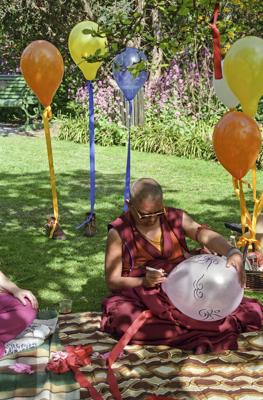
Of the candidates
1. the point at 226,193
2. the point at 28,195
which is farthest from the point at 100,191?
the point at 226,193

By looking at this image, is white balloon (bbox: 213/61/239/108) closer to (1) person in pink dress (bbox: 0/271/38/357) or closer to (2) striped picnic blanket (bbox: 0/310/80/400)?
(1) person in pink dress (bbox: 0/271/38/357)

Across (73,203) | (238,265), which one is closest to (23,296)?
(238,265)

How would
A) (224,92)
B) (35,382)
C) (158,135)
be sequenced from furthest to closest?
1. (158,135)
2. (224,92)
3. (35,382)

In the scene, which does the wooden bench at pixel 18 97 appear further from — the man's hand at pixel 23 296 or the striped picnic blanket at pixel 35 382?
the striped picnic blanket at pixel 35 382

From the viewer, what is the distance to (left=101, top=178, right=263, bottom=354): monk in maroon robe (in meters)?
3.88

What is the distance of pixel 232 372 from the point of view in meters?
3.58

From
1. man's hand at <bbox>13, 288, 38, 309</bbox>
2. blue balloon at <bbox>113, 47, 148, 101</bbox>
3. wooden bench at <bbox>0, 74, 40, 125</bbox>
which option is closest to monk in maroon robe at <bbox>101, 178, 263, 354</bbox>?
man's hand at <bbox>13, 288, 38, 309</bbox>

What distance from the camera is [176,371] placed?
11.7ft

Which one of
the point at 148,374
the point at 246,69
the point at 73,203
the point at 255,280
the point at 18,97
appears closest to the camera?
the point at 148,374

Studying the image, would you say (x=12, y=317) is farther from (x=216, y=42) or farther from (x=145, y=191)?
(x=216, y=42)

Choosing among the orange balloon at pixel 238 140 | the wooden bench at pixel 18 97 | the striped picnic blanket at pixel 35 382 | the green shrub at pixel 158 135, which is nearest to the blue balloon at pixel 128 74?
the orange balloon at pixel 238 140

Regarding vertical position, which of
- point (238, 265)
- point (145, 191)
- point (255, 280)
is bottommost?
point (255, 280)

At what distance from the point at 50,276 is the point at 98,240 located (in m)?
1.15

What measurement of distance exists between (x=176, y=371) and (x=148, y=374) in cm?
17
